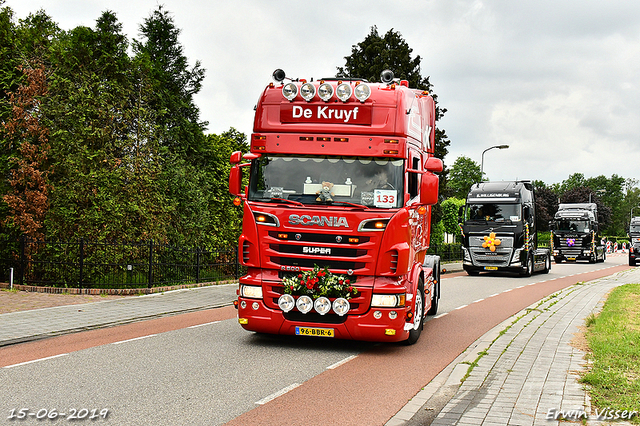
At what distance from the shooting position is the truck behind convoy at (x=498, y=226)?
83.1 feet

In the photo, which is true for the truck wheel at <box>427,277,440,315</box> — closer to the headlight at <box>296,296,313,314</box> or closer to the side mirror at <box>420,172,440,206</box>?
the side mirror at <box>420,172,440,206</box>

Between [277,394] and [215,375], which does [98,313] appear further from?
[277,394]

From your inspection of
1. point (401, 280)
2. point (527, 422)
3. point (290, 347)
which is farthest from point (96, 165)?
point (527, 422)

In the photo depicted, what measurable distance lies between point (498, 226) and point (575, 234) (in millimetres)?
20175

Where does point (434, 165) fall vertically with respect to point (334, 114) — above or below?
below

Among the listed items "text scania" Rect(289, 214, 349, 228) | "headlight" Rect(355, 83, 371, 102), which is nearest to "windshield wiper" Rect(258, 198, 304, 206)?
"text scania" Rect(289, 214, 349, 228)

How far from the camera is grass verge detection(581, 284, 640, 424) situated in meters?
5.53

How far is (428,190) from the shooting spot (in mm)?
8727

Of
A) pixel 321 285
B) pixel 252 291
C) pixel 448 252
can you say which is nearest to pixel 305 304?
pixel 321 285

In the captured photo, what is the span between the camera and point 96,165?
16.9 meters

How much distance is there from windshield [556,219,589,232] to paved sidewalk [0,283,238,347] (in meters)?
33.2

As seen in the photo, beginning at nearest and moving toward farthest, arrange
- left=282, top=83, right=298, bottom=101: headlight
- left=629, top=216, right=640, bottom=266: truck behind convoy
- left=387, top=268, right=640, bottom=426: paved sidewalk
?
left=387, top=268, right=640, bottom=426: paved sidewalk → left=282, top=83, right=298, bottom=101: headlight → left=629, top=216, right=640, bottom=266: truck behind convoy

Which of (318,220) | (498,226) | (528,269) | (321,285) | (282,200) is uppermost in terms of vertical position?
(498,226)

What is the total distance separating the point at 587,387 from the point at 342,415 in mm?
2606
